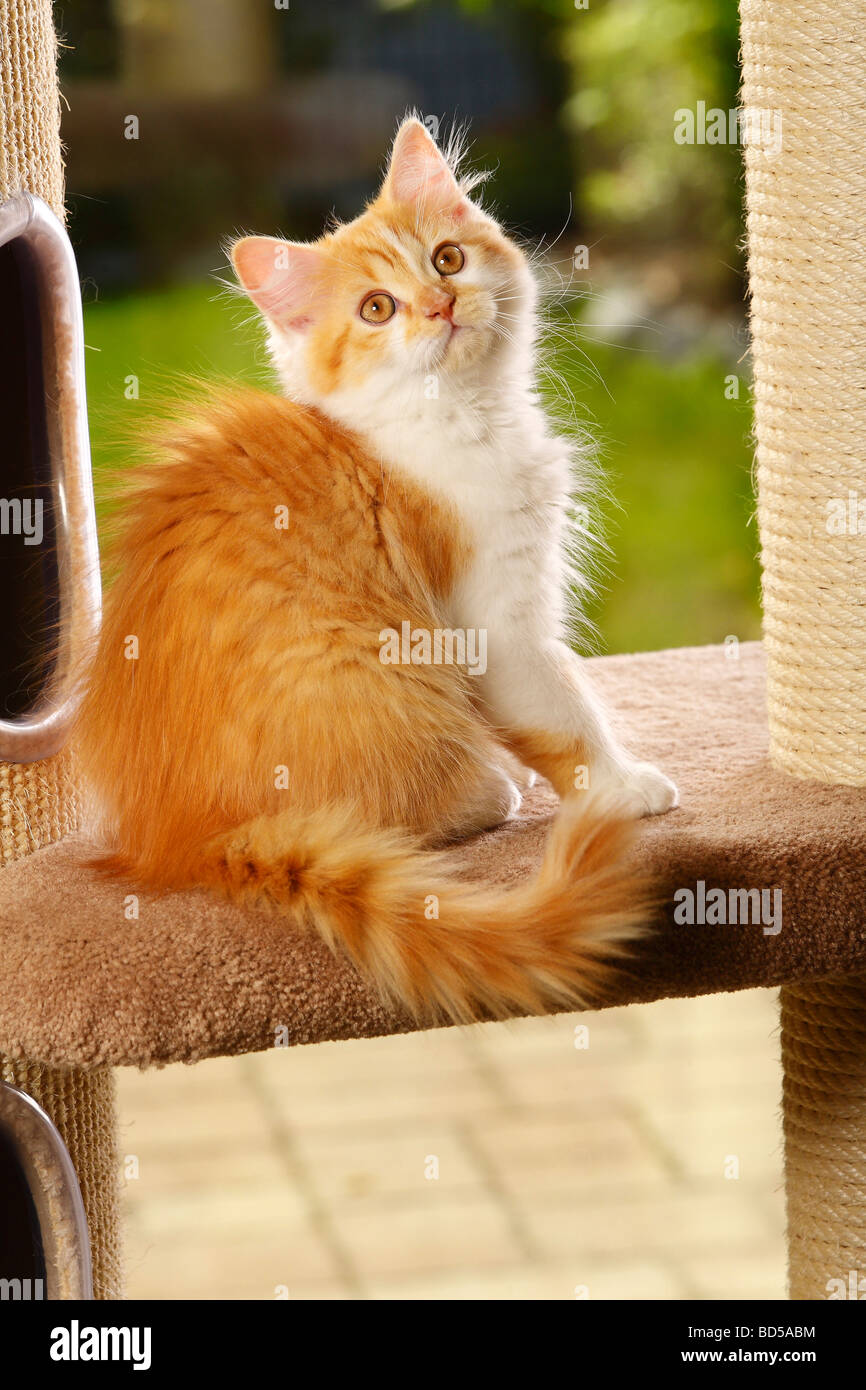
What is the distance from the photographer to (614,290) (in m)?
3.99

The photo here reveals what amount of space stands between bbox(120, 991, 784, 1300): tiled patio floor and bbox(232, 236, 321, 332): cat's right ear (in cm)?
107

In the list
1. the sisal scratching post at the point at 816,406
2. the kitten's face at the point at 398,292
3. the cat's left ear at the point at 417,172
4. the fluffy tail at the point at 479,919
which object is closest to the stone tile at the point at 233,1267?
the sisal scratching post at the point at 816,406

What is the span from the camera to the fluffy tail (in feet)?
3.27

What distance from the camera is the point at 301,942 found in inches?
40.7

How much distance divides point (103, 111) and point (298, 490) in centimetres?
289

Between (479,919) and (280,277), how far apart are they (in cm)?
60

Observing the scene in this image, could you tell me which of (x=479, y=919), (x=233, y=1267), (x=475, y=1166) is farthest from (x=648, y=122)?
(x=479, y=919)

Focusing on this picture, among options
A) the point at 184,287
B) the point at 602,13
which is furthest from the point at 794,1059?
the point at 602,13

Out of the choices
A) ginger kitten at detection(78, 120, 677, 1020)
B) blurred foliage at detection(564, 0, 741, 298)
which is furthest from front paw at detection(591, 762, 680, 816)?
blurred foliage at detection(564, 0, 741, 298)

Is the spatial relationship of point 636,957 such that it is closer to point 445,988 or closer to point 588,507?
point 445,988

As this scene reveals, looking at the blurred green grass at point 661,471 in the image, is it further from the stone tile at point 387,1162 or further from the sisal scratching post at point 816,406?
the sisal scratching post at point 816,406

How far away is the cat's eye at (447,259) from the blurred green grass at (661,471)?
241cm

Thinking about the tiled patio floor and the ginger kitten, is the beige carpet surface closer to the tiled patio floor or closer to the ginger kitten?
the ginger kitten

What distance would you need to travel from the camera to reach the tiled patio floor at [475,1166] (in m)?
2.11
